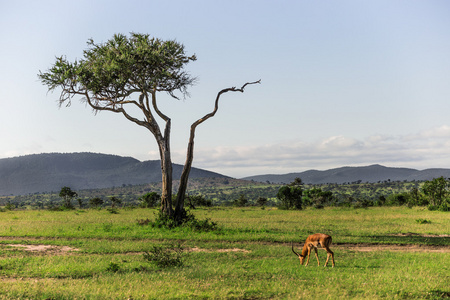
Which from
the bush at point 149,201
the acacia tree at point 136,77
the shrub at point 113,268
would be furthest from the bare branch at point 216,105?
the bush at point 149,201

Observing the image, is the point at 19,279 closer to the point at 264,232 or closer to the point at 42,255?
the point at 42,255

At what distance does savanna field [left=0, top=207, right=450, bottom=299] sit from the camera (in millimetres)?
10953

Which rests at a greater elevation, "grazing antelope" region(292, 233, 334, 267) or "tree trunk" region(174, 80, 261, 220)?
"tree trunk" region(174, 80, 261, 220)

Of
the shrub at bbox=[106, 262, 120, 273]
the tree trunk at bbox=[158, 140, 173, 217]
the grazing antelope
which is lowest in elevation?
the shrub at bbox=[106, 262, 120, 273]

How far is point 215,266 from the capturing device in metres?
14.4

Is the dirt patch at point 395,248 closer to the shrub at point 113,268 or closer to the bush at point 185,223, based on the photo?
the bush at point 185,223

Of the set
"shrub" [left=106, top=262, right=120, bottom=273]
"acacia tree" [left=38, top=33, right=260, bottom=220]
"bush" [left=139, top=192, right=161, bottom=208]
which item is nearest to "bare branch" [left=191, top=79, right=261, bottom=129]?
"acacia tree" [left=38, top=33, right=260, bottom=220]

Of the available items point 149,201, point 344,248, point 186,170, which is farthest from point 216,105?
point 149,201

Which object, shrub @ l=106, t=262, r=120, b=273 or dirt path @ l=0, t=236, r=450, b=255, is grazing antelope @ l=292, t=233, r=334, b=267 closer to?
dirt path @ l=0, t=236, r=450, b=255

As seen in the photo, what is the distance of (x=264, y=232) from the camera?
24.4m

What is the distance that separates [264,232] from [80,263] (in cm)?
1195

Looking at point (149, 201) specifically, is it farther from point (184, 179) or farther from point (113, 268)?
point (113, 268)

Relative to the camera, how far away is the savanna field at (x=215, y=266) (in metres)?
11.0

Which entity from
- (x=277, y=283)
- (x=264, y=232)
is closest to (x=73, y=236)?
(x=264, y=232)
